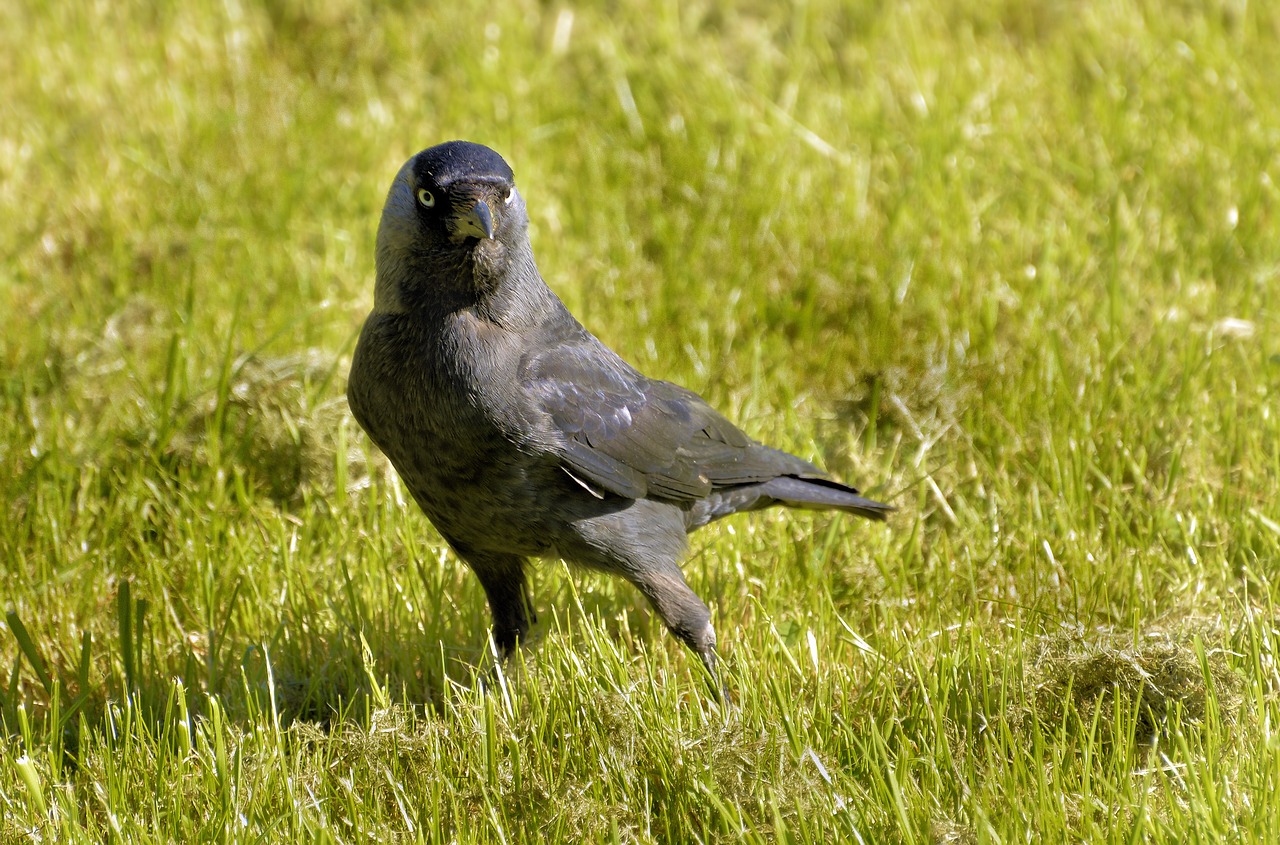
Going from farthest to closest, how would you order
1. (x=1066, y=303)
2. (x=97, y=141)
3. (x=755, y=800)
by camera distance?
1. (x=97, y=141)
2. (x=1066, y=303)
3. (x=755, y=800)

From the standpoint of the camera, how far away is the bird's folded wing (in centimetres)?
341

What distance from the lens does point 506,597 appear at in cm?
375

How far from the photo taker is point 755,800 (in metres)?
2.84

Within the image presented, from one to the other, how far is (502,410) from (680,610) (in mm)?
735

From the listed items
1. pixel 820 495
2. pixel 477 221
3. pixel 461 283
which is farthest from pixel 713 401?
pixel 477 221

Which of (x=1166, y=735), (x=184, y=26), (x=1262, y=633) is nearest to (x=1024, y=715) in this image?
(x=1166, y=735)

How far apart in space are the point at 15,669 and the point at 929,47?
484 centimetres

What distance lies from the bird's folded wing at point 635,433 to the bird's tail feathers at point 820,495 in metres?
0.05

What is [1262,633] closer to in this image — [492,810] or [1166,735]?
[1166,735]

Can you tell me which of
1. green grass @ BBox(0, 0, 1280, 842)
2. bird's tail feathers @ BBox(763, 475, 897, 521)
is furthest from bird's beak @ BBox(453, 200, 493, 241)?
bird's tail feathers @ BBox(763, 475, 897, 521)

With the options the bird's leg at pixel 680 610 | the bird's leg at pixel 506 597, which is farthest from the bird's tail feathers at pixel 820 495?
the bird's leg at pixel 506 597

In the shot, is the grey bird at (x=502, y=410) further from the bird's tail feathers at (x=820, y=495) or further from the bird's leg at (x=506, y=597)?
the bird's tail feathers at (x=820, y=495)

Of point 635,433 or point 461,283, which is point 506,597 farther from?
point 461,283

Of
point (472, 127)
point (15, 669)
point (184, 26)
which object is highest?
point (184, 26)
